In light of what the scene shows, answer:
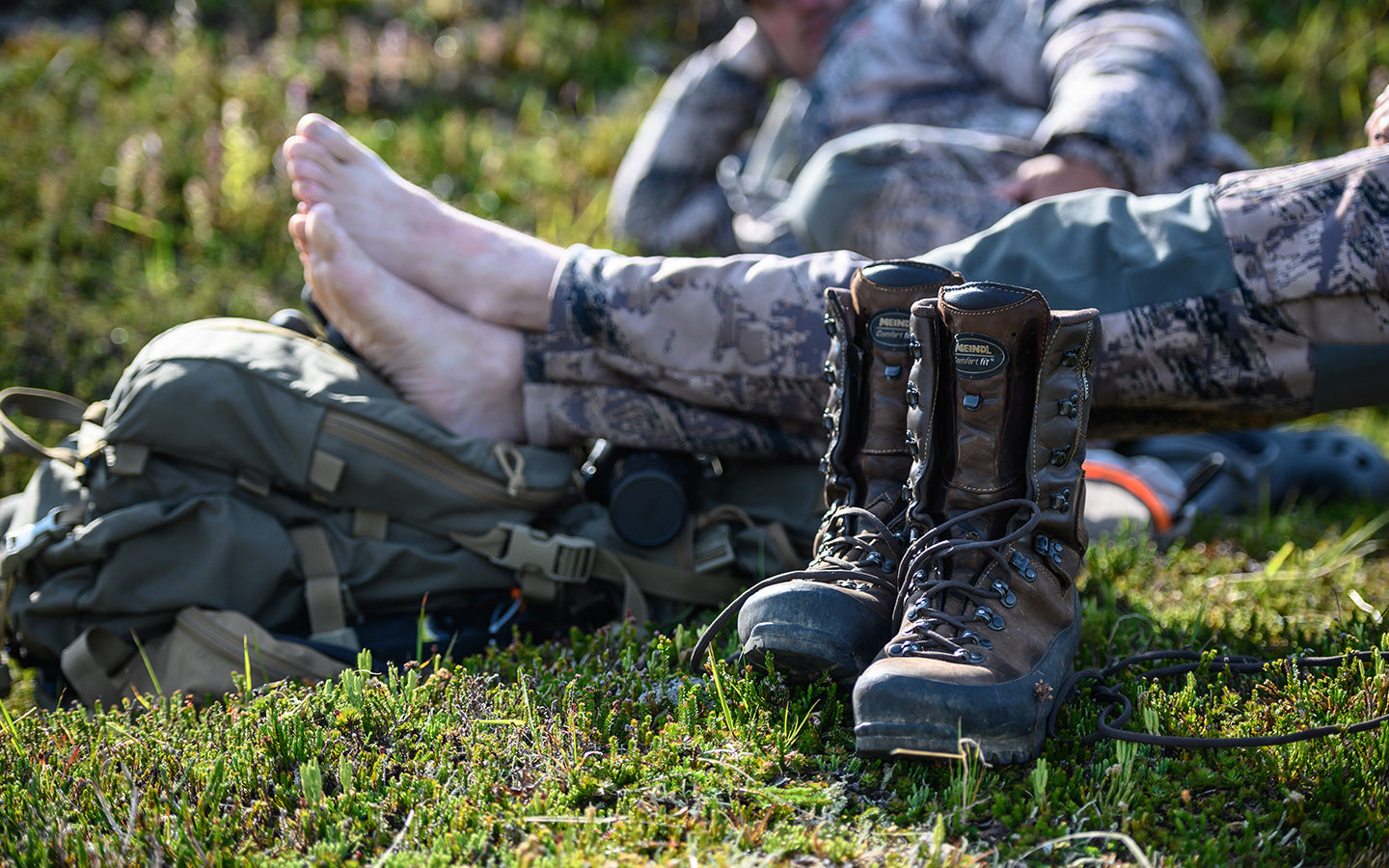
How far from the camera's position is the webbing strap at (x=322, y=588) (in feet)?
7.43

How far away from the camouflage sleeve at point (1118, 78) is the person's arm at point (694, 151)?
1.31m

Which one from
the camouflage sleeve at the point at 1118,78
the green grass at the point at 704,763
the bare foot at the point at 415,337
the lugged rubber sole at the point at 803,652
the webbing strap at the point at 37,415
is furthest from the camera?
the camouflage sleeve at the point at 1118,78

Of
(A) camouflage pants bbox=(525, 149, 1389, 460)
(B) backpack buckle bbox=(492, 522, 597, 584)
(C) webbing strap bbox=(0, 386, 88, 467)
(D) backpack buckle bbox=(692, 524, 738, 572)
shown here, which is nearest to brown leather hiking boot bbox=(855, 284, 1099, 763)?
(A) camouflage pants bbox=(525, 149, 1389, 460)

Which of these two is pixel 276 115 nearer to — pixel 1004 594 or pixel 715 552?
pixel 715 552

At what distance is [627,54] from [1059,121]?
5.15 meters

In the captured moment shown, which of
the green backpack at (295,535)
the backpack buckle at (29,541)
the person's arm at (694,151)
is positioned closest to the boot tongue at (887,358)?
the green backpack at (295,535)

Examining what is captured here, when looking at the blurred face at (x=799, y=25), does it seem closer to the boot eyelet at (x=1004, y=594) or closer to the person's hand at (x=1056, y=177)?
the person's hand at (x=1056, y=177)

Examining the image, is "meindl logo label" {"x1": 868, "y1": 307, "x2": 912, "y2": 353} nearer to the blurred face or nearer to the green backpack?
the green backpack

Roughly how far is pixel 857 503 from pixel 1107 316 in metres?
0.70

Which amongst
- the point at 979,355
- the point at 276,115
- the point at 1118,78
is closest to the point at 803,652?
the point at 979,355

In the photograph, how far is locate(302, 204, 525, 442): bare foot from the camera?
2.53 metres

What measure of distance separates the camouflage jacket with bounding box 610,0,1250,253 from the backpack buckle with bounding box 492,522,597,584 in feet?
6.28

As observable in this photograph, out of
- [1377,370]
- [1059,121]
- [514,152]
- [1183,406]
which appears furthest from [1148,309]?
[514,152]

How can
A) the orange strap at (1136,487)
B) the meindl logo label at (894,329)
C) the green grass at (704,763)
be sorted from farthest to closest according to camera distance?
the orange strap at (1136,487) < the meindl logo label at (894,329) < the green grass at (704,763)
